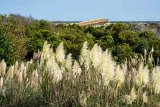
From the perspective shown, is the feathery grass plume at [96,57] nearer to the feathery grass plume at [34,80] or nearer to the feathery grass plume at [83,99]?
the feathery grass plume at [83,99]

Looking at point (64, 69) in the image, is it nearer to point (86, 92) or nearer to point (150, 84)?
point (86, 92)

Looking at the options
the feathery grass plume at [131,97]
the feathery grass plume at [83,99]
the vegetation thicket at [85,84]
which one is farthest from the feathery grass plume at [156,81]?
the feathery grass plume at [83,99]

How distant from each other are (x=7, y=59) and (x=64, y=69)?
287 inches

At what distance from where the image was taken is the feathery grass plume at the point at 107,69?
7.18 meters

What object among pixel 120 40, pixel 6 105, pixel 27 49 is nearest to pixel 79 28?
pixel 120 40

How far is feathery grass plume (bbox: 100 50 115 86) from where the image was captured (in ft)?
23.6

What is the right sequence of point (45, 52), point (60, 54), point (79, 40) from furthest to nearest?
point (79, 40) < point (45, 52) < point (60, 54)

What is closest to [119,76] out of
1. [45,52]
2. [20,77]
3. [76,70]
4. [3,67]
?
[76,70]

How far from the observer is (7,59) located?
48.7 feet

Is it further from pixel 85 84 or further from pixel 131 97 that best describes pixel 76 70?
pixel 131 97

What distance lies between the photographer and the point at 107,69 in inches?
284

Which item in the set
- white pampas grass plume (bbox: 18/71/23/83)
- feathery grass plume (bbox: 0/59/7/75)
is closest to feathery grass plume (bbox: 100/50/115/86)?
white pampas grass plume (bbox: 18/71/23/83)

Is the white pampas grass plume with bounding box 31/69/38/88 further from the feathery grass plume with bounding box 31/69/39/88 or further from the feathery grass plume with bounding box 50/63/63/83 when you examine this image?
the feathery grass plume with bounding box 50/63/63/83

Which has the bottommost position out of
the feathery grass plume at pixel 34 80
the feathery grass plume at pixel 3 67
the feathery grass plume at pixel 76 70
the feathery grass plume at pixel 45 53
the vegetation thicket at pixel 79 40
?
the vegetation thicket at pixel 79 40
